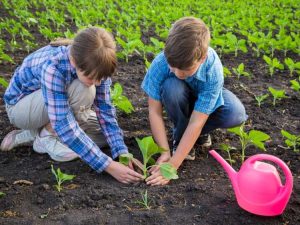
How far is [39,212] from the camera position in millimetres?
2525

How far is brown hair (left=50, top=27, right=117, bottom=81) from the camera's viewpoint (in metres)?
2.54

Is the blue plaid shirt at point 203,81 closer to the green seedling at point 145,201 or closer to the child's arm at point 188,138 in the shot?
the child's arm at point 188,138

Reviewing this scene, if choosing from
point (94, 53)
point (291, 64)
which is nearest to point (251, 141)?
point (94, 53)

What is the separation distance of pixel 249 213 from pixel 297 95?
7.22ft

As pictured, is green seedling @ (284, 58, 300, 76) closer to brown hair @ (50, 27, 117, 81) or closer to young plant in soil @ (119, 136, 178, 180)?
young plant in soil @ (119, 136, 178, 180)

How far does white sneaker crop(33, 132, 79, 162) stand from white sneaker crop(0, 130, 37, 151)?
0.35 feet

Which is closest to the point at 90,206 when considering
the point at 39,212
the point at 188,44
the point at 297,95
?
the point at 39,212

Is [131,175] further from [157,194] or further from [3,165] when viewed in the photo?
[3,165]

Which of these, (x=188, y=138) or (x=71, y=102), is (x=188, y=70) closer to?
(x=188, y=138)

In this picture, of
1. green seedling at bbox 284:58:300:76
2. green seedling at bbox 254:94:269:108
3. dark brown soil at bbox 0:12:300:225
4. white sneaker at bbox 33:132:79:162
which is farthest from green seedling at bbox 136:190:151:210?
green seedling at bbox 284:58:300:76

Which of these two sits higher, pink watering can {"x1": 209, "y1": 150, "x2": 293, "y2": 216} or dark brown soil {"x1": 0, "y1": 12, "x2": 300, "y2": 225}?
pink watering can {"x1": 209, "y1": 150, "x2": 293, "y2": 216}

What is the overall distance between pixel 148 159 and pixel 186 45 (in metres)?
0.78

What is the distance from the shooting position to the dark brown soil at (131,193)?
246cm

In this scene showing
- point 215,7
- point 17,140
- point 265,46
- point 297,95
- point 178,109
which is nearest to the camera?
point 178,109
